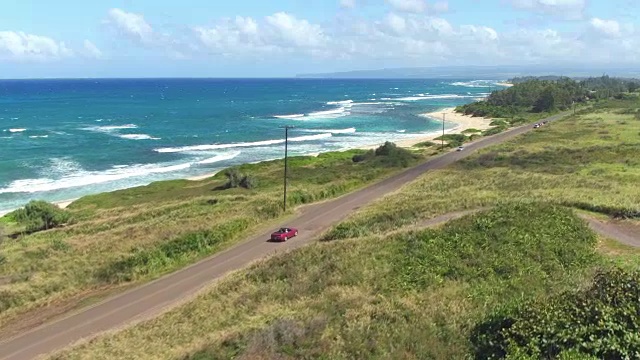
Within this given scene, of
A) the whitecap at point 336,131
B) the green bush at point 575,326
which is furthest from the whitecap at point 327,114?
the green bush at point 575,326

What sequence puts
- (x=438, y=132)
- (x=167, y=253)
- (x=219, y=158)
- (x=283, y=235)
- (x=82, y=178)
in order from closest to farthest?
(x=167, y=253) → (x=283, y=235) → (x=82, y=178) → (x=219, y=158) → (x=438, y=132)

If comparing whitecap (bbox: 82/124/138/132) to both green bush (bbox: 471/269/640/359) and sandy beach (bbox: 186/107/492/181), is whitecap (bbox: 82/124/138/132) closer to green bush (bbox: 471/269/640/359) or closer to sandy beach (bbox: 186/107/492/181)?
sandy beach (bbox: 186/107/492/181)

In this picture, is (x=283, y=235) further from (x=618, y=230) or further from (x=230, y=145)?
(x=230, y=145)

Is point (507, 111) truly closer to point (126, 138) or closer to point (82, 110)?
point (126, 138)

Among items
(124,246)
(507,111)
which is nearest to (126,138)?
(124,246)

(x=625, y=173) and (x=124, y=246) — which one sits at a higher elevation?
(x=625, y=173)

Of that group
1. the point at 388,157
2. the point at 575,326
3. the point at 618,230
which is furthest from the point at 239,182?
the point at 575,326
